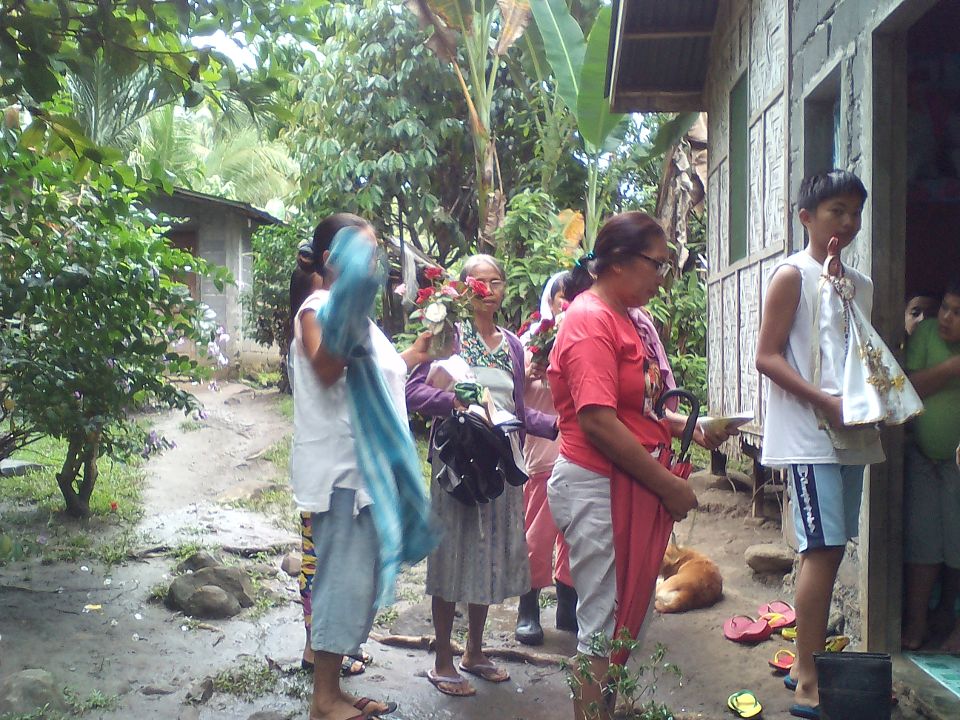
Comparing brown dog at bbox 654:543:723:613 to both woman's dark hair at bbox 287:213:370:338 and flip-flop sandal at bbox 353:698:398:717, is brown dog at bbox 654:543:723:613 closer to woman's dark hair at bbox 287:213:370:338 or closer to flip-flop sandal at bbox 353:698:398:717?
flip-flop sandal at bbox 353:698:398:717

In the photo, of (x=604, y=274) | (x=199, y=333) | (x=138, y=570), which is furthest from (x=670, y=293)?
(x=604, y=274)

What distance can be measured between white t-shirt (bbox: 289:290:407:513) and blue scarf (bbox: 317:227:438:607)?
0.11 ft

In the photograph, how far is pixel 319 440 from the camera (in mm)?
3162

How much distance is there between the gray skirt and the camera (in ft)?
12.4

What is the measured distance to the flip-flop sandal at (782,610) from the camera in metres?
4.34

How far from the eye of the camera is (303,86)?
41.0ft

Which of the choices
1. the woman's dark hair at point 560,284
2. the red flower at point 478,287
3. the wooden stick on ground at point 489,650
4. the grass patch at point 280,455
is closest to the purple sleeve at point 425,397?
the red flower at point 478,287

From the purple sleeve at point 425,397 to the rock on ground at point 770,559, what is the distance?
2.32 meters

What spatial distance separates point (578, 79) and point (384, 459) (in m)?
6.32

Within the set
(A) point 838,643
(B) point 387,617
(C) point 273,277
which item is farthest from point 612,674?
(C) point 273,277

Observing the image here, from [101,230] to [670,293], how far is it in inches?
236

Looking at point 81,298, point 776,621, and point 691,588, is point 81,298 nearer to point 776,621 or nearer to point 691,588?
point 691,588

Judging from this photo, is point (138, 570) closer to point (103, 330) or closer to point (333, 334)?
point (103, 330)

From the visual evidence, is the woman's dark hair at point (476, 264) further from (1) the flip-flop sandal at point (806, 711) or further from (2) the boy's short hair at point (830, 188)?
(1) the flip-flop sandal at point (806, 711)
